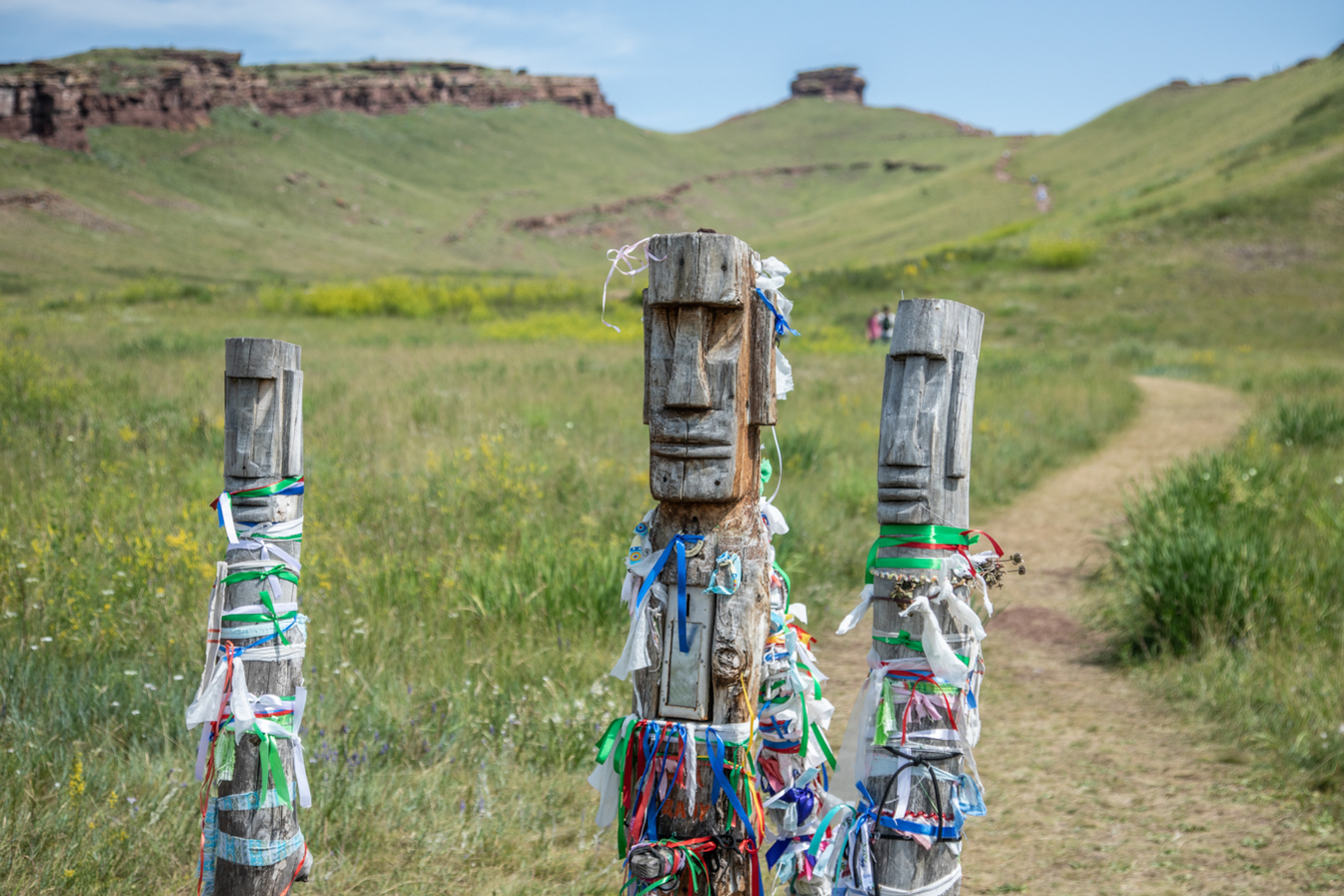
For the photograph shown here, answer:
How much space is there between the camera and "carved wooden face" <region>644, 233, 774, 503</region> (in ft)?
6.89

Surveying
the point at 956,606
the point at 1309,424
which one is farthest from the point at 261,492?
the point at 1309,424

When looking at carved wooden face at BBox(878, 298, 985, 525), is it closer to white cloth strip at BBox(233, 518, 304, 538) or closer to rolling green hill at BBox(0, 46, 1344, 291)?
white cloth strip at BBox(233, 518, 304, 538)

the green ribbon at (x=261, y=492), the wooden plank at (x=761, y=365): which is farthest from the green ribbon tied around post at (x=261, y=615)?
the wooden plank at (x=761, y=365)

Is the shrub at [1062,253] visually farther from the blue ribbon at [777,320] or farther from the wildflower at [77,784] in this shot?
the wildflower at [77,784]

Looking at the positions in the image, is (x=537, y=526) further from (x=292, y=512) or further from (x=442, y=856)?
(x=292, y=512)

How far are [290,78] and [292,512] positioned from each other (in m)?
112

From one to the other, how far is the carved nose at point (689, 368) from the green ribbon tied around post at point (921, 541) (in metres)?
0.60

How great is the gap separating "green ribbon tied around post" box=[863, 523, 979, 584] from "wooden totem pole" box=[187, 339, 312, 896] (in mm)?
1624

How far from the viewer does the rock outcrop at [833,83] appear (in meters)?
166

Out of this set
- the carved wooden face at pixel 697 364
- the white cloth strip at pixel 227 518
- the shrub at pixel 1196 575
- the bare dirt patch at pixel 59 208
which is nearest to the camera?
the carved wooden face at pixel 697 364

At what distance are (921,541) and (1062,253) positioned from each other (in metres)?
31.5

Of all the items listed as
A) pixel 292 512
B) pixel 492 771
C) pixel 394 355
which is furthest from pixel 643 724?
pixel 394 355

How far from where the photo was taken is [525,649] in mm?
4973

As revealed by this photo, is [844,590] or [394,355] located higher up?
[394,355]
